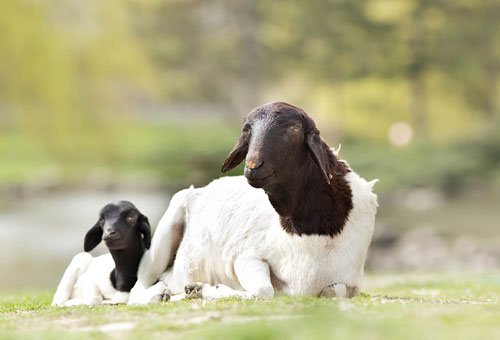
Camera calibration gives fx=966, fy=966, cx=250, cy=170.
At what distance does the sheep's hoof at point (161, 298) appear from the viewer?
7941 mm

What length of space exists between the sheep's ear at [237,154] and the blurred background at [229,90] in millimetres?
30096

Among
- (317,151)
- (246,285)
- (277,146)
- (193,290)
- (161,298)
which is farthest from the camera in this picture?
(161,298)

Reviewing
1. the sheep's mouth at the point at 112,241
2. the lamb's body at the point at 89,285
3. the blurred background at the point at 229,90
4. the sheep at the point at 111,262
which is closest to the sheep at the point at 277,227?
the sheep at the point at 111,262

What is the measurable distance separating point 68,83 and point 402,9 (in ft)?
60.8

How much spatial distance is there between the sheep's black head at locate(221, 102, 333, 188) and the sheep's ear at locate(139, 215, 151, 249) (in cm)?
130

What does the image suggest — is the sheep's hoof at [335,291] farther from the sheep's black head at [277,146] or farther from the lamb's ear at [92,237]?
the lamb's ear at [92,237]

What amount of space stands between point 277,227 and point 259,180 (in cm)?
94

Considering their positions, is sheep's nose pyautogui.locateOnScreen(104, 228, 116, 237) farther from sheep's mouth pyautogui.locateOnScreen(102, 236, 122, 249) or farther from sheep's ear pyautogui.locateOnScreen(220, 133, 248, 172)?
sheep's ear pyautogui.locateOnScreen(220, 133, 248, 172)

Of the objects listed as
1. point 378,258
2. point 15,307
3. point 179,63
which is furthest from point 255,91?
point 15,307

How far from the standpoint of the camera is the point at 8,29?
42.8 meters

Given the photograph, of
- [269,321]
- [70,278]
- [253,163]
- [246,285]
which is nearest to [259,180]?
[253,163]

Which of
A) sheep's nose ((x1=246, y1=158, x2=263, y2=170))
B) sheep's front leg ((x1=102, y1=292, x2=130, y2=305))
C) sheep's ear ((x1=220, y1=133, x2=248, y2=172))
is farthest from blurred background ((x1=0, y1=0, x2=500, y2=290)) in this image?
sheep's nose ((x1=246, y1=158, x2=263, y2=170))

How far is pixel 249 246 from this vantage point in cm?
788

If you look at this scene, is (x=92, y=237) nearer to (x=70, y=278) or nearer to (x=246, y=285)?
(x=70, y=278)
